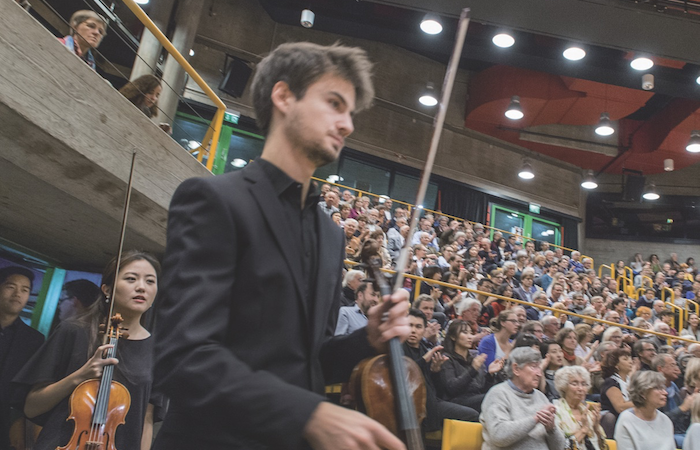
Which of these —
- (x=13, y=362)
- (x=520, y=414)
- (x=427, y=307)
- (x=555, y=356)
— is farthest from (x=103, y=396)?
(x=555, y=356)

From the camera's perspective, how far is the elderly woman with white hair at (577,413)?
152 inches

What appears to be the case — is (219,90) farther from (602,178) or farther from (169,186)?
(602,178)

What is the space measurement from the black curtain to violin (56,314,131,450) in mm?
12316

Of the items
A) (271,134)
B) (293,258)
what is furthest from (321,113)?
(293,258)

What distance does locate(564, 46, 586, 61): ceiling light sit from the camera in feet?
31.3

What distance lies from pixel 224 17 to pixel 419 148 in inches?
219

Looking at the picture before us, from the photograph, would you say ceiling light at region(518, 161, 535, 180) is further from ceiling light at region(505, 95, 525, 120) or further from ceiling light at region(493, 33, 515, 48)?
ceiling light at region(493, 33, 515, 48)

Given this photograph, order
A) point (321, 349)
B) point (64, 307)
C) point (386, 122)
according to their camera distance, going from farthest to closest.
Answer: point (386, 122)
point (64, 307)
point (321, 349)

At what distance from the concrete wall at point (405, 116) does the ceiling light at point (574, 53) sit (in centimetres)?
435

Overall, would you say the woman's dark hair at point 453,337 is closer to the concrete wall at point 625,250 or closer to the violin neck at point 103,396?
the violin neck at point 103,396

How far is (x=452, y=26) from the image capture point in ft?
33.8

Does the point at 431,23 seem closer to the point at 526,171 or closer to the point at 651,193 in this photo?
the point at 526,171

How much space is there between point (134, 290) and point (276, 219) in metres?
1.82

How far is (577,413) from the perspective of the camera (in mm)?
4016
